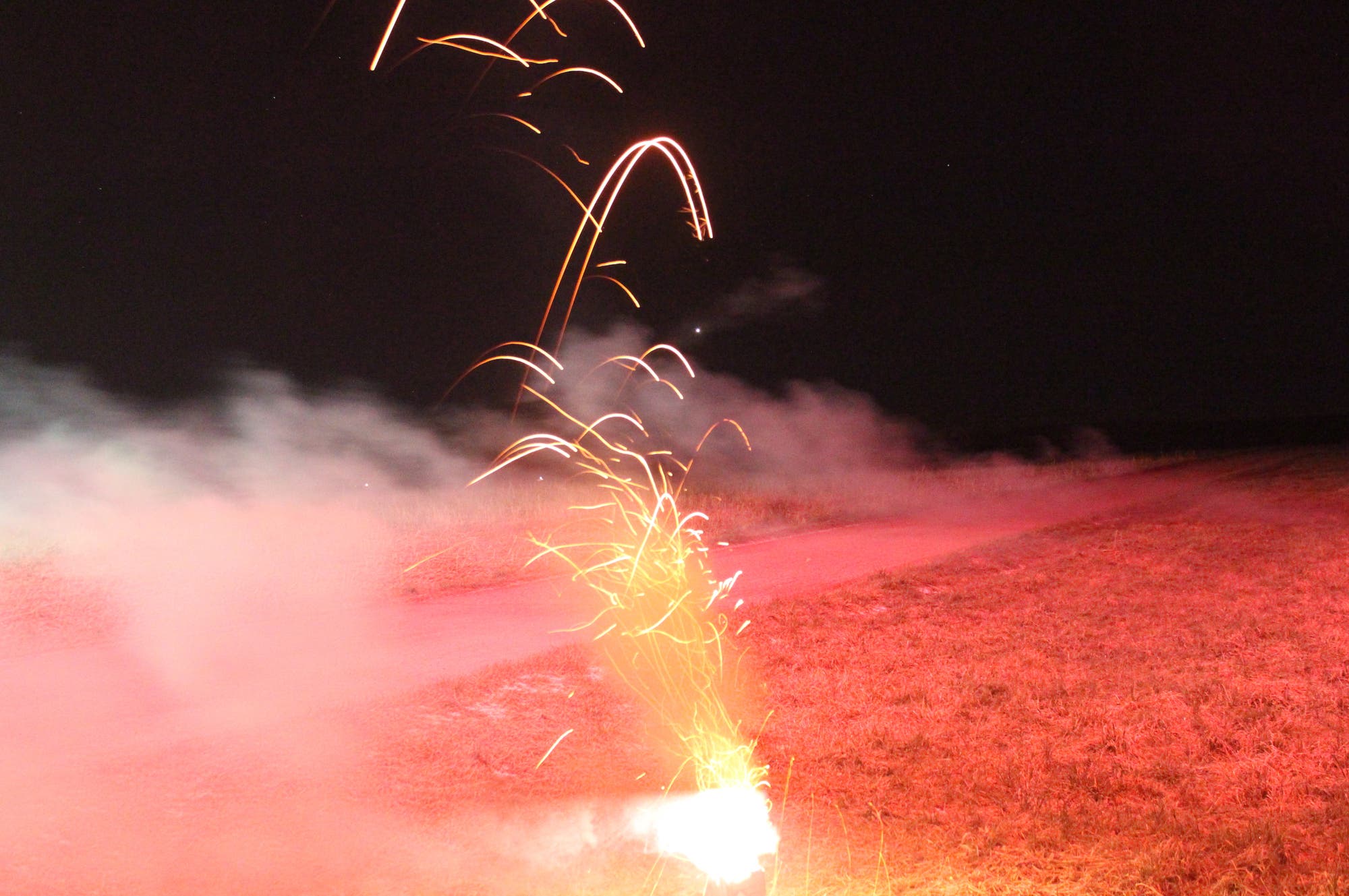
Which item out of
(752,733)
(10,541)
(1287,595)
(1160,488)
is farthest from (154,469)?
(1160,488)

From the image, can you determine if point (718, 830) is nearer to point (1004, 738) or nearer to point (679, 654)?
point (1004, 738)

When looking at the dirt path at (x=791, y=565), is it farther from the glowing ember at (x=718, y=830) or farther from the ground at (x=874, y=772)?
the glowing ember at (x=718, y=830)

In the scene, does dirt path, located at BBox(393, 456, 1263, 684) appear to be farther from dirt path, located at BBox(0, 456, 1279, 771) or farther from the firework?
the firework

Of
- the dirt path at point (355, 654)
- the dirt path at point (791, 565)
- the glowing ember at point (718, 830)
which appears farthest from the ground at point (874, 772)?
the dirt path at point (791, 565)

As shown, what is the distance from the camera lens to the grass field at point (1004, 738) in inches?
188

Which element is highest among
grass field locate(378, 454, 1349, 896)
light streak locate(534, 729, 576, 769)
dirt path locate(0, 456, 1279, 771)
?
grass field locate(378, 454, 1349, 896)

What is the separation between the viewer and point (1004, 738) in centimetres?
639

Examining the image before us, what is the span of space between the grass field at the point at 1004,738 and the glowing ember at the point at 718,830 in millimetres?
173

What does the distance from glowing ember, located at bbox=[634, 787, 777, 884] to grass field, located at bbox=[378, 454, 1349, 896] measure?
173 millimetres

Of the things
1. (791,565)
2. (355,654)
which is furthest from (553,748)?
(791,565)

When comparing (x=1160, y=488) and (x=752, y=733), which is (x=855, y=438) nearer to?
(x=1160, y=488)

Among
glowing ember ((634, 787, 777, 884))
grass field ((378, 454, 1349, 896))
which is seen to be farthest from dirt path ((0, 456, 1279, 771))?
glowing ember ((634, 787, 777, 884))

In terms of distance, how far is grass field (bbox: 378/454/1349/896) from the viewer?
4.77 meters

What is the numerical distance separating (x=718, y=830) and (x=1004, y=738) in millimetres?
2750
